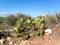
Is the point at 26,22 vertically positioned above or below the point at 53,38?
above

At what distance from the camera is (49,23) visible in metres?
10.6

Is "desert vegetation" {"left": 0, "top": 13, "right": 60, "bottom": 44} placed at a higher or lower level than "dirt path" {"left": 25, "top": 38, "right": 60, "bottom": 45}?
higher

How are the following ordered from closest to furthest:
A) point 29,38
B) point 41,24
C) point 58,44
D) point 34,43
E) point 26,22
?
point 58,44 → point 34,43 → point 29,38 → point 41,24 → point 26,22

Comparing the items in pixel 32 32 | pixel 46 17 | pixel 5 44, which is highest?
pixel 46 17

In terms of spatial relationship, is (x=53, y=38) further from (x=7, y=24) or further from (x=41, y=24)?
(x=7, y=24)

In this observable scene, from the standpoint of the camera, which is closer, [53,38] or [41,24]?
[53,38]

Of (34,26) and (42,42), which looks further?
(34,26)

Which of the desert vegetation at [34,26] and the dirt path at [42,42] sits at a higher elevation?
the desert vegetation at [34,26]

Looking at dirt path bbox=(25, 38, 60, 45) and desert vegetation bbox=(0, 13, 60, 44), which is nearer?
dirt path bbox=(25, 38, 60, 45)

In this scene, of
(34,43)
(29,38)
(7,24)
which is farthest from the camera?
(7,24)

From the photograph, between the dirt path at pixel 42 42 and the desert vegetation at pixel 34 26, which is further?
the desert vegetation at pixel 34 26

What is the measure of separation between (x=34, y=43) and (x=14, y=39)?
64.3 inches

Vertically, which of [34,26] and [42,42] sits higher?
[34,26]

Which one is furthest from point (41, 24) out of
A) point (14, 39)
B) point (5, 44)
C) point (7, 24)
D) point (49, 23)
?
point (7, 24)
